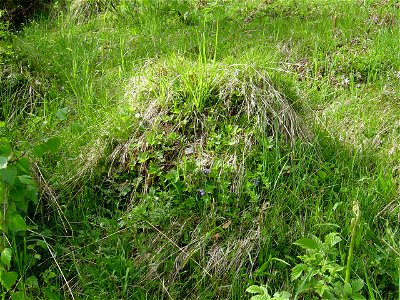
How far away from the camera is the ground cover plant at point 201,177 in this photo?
2533mm

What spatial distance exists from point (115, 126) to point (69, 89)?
1.08 metres

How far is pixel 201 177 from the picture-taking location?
3.05 metres

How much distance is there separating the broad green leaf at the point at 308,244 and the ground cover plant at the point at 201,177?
2 centimetres

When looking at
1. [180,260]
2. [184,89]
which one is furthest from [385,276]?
[184,89]

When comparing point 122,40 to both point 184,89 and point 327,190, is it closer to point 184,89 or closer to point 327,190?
point 184,89

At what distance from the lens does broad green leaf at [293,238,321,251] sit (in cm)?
213

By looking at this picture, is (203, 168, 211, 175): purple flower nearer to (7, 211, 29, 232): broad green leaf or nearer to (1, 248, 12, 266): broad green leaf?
(7, 211, 29, 232): broad green leaf

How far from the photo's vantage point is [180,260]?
2701 millimetres

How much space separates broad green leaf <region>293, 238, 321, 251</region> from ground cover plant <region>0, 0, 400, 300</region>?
21 millimetres

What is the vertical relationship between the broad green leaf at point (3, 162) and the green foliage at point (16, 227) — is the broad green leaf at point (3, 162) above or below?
above

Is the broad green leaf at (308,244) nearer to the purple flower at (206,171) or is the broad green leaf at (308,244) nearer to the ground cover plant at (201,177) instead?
the ground cover plant at (201,177)

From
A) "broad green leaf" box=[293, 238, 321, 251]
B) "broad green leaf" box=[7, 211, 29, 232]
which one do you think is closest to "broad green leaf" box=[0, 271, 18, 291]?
"broad green leaf" box=[7, 211, 29, 232]

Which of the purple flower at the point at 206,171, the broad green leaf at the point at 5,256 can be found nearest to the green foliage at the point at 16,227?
the broad green leaf at the point at 5,256

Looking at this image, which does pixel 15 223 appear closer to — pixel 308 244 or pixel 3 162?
pixel 3 162
